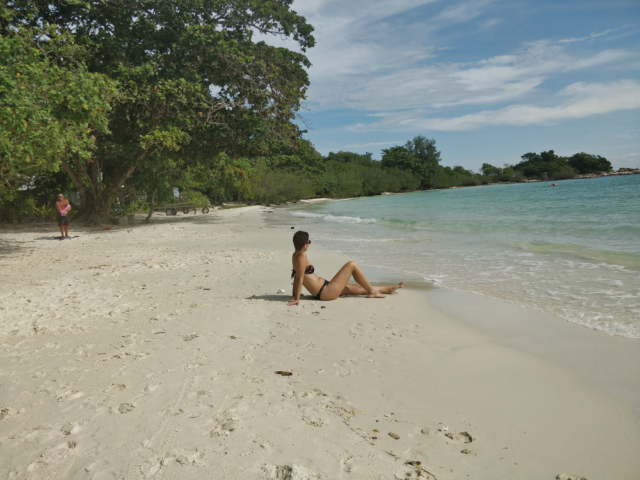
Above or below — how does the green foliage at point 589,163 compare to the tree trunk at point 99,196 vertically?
above

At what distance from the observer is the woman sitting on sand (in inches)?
259

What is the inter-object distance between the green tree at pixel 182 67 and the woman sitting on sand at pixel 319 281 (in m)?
11.7

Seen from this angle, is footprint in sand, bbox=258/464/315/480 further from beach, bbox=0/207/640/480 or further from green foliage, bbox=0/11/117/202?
green foliage, bbox=0/11/117/202

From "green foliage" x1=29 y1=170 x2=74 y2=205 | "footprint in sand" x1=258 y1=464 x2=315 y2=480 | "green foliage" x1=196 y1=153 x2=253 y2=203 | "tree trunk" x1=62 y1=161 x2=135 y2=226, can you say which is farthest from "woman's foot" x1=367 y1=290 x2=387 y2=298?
"green foliage" x1=29 y1=170 x2=74 y2=205

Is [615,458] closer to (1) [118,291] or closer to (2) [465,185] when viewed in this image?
(1) [118,291]

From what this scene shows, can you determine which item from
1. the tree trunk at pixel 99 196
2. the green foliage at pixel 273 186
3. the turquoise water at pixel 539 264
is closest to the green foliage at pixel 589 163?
the green foliage at pixel 273 186

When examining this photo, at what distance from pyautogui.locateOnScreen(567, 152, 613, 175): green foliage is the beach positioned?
416 feet

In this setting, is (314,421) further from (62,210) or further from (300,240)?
(62,210)

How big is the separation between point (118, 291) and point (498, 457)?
6132mm

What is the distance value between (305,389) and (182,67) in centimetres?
1733

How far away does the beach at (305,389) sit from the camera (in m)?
2.76

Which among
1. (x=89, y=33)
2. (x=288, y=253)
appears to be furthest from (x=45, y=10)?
(x=288, y=253)

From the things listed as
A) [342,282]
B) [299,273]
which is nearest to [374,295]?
[342,282]

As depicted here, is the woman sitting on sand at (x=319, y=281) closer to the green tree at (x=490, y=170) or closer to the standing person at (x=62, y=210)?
the standing person at (x=62, y=210)
